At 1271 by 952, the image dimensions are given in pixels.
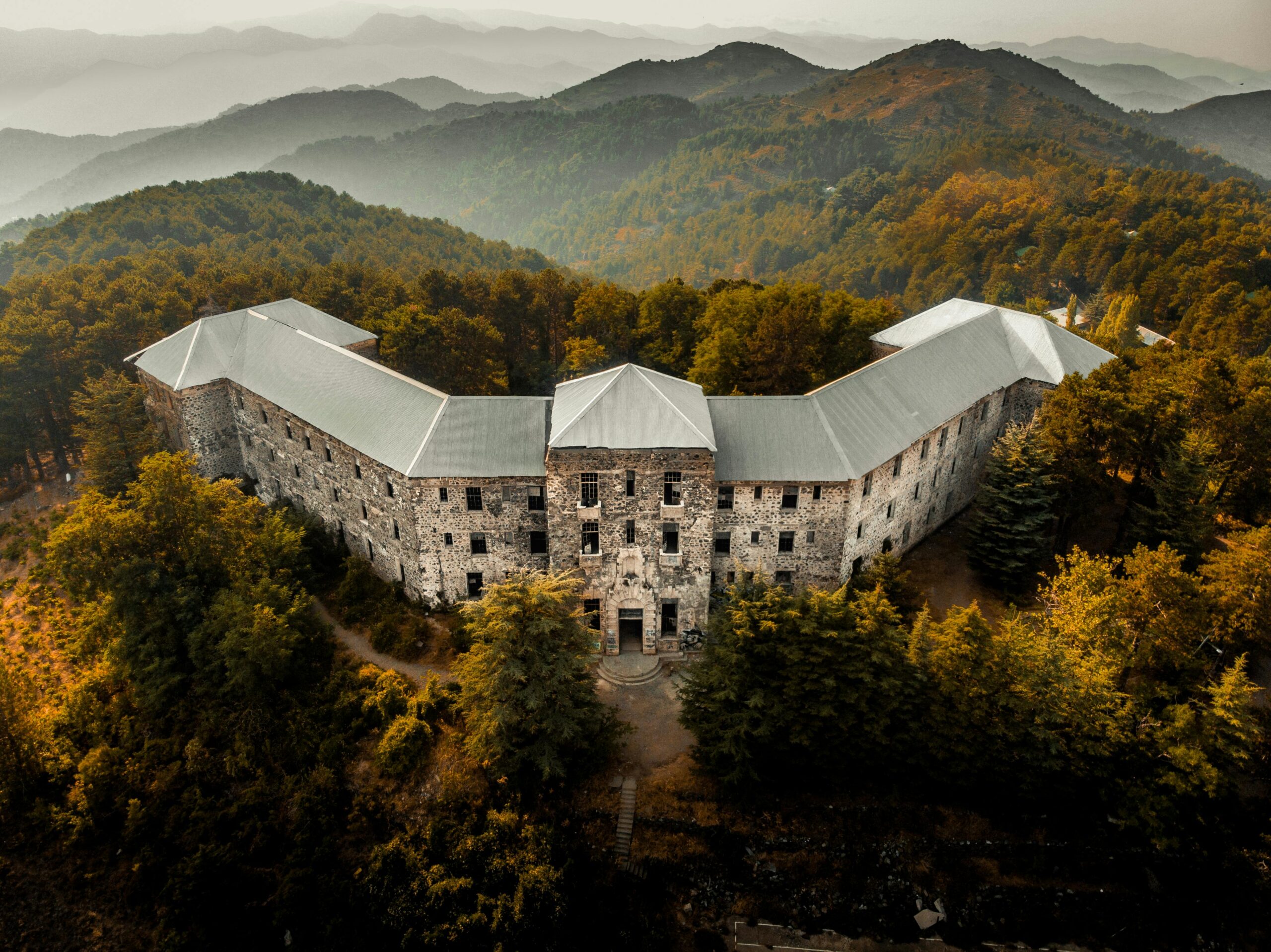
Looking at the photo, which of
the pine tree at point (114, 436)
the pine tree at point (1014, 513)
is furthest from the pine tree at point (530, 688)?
Answer: the pine tree at point (114, 436)

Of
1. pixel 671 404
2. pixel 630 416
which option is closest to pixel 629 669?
pixel 630 416

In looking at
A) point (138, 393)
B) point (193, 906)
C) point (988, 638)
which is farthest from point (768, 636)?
point (138, 393)

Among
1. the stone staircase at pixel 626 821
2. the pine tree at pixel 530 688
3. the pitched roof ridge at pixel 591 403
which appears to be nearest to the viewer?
the pine tree at pixel 530 688

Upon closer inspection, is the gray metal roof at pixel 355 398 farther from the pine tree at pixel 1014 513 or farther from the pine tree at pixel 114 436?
the pine tree at pixel 1014 513

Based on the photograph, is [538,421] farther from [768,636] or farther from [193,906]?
[193,906]

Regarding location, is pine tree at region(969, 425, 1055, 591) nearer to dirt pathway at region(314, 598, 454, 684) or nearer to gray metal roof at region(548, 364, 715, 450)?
gray metal roof at region(548, 364, 715, 450)

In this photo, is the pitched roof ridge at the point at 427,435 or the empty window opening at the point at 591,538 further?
the pitched roof ridge at the point at 427,435
